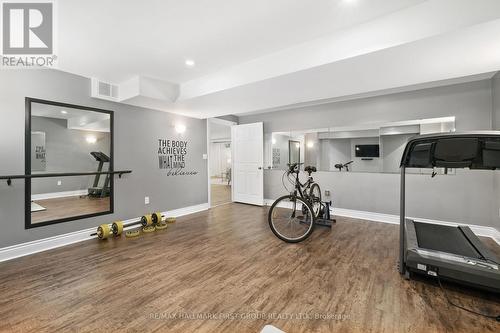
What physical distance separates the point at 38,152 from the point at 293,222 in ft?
13.3

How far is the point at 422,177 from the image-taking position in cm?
390

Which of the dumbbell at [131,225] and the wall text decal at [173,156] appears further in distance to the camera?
the wall text decal at [173,156]

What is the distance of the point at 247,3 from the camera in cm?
188

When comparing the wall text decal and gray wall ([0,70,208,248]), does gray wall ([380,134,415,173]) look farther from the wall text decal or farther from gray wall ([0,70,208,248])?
the wall text decal

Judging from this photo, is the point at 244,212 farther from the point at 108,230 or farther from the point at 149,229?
the point at 108,230

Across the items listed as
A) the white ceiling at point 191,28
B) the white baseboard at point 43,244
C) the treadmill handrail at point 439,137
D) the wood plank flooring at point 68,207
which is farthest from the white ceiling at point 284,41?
the white baseboard at point 43,244

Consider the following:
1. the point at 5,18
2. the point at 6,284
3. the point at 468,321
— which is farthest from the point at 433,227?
the point at 5,18

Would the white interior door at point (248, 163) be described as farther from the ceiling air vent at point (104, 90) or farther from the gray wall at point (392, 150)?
the ceiling air vent at point (104, 90)

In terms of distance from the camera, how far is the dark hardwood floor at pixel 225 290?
163 cm

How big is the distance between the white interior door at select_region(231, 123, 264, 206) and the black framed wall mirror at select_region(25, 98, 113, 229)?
3.13 meters

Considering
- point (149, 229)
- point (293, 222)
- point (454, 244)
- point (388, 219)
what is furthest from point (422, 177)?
point (149, 229)

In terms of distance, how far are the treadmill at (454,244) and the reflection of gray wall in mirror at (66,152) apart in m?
4.40

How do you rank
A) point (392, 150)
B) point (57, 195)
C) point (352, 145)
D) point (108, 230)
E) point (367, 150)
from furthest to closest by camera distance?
point (352, 145), point (367, 150), point (392, 150), point (108, 230), point (57, 195)

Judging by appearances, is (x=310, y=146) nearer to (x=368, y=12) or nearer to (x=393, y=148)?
(x=393, y=148)
